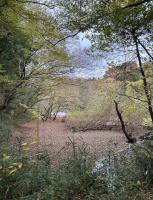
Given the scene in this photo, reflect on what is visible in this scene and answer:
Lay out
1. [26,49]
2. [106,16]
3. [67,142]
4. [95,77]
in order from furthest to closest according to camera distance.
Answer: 1. [95,77]
2. [26,49]
3. [67,142]
4. [106,16]

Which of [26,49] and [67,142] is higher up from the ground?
[26,49]

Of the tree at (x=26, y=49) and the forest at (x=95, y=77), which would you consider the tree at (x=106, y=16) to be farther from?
the tree at (x=26, y=49)

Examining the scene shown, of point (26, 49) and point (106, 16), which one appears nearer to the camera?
point (106, 16)

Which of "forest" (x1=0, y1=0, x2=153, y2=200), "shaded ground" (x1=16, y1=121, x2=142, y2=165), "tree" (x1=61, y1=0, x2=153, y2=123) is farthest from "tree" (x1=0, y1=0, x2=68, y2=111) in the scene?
"shaded ground" (x1=16, y1=121, x2=142, y2=165)

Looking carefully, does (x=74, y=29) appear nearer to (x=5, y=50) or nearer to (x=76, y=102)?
(x=5, y=50)

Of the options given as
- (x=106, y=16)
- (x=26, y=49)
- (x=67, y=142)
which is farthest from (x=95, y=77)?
(x=106, y=16)

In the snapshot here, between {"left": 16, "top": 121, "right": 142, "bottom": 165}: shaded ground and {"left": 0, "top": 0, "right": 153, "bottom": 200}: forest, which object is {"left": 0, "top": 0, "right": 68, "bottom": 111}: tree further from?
{"left": 16, "top": 121, "right": 142, "bottom": 165}: shaded ground

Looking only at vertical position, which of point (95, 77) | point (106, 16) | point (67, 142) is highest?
point (95, 77)

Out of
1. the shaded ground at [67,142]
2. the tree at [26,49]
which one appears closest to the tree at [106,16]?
the tree at [26,49]

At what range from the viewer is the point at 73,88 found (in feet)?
65.3

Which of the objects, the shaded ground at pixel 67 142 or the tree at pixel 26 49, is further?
the shaded ground at pixel 67 142

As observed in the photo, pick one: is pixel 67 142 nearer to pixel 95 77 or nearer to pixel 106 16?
pixel 106 16

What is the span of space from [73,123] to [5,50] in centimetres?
1111

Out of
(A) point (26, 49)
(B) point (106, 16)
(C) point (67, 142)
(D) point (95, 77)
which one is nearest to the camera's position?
(B) point (106, 16)
